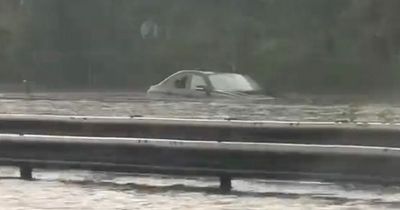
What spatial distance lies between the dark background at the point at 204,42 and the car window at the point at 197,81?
25.2 ft

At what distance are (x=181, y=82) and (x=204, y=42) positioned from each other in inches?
581

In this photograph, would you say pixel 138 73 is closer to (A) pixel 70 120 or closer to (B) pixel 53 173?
(A) pixel 70 120

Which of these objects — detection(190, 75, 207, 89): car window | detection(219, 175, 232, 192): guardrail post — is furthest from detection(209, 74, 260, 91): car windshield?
detection(219, 175, 232, 192): guardrail post

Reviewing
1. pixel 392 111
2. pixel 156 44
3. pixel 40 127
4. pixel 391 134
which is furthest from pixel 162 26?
pixel 391 134

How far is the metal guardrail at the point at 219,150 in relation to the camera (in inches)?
359

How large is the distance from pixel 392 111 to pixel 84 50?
24.1 m

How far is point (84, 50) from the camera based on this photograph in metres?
40.1

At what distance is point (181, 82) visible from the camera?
2111 centimetres

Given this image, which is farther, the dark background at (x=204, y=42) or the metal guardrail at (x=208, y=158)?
the dark background at (x=204, y=42)

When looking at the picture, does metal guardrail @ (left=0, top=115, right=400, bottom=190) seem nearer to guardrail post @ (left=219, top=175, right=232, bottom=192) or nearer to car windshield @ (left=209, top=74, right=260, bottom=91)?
guardrail post @ (left=219, top=175, right=232, bottom=192)

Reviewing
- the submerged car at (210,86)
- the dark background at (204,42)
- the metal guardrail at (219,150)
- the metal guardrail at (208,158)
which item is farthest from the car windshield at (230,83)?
the metal guardrail at (208,158)

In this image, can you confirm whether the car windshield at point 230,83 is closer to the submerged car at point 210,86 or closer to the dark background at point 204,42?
the submerged car at point 210,86

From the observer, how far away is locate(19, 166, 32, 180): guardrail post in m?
10.6

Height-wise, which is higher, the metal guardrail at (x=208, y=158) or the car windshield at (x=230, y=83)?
the car windshield at (x=230, y=83)
